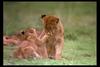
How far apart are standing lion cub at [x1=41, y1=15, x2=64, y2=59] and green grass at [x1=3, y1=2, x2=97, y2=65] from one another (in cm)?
4

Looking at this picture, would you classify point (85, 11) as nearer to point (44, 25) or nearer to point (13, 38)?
point (44, 25)

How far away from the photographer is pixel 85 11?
13.9 ft

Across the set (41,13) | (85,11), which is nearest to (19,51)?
(41,13)

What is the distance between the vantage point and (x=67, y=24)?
4.23m

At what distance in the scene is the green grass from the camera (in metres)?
4.20

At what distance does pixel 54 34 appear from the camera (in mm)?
4195

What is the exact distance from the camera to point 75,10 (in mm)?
4230

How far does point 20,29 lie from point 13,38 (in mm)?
102

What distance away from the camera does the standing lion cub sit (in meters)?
4.19

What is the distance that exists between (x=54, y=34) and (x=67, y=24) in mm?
151

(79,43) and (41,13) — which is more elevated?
(41,13)

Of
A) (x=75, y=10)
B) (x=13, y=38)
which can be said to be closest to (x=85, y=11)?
(x=75, y=10)

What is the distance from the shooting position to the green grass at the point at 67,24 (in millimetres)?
4195

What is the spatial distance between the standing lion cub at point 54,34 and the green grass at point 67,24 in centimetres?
4
